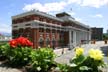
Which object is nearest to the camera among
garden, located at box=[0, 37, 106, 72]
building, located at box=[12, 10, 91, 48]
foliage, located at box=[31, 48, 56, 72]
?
garden, located at box=[0, 37, 106, 72]

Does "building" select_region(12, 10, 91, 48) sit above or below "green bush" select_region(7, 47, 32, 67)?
above

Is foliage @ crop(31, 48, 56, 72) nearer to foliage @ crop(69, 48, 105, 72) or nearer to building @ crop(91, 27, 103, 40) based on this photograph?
foliage @ crop(69, 48, 105, 72)

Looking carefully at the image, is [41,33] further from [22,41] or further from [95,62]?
[95,62]

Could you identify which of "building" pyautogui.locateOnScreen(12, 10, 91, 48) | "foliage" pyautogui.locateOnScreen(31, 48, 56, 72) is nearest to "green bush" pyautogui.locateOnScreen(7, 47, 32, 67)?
"foliage" pyautogui.locateOnScreen(31, 48, 56, 72)

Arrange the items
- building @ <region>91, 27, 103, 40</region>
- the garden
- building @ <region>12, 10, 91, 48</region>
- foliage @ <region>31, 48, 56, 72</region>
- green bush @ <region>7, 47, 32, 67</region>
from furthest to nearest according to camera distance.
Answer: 1. building @ <region>91, 27, 103, 40</region>
2. building @ <region>12, 10, 91, 48</region>
3. green bush @ <region>7, 47, 32, 67</region>
4. foliage @ <region>31, 48, 56, 72</region>
5. the garden

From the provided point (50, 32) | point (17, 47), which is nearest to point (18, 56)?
point (17, 47)

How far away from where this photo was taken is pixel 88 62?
17.7ft

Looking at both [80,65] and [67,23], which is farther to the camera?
[67,23]

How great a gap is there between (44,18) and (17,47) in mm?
42001

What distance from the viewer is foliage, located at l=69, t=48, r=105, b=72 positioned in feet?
16.8

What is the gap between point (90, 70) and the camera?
17.5 ft

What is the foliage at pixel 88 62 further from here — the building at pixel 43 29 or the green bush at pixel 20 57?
the building at pixel 43 29

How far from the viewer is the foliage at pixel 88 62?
5.13 metres

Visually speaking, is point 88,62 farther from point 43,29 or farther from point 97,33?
point 97,33
